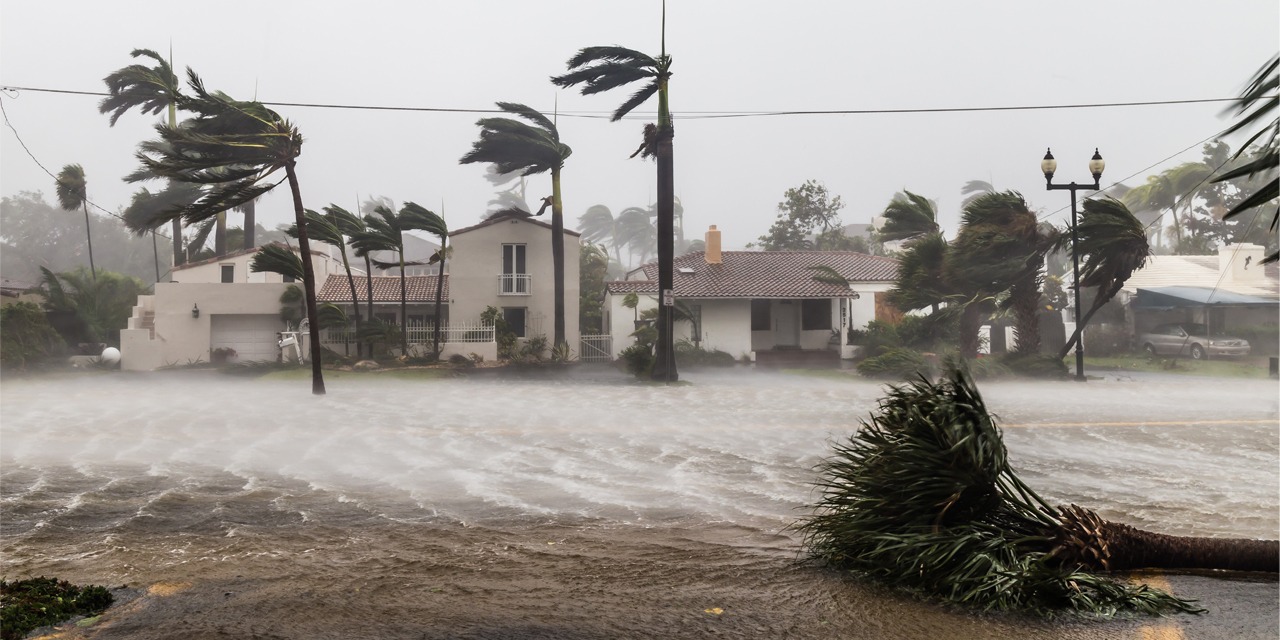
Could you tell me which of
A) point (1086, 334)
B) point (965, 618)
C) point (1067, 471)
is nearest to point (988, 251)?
point (1086, 334)

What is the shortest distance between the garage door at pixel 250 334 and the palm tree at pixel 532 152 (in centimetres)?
623

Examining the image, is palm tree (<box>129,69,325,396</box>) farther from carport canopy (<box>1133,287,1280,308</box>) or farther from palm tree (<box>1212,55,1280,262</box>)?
carport canopy (<box>1133,287,1280,308</box>)

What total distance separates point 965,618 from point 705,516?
121 inches

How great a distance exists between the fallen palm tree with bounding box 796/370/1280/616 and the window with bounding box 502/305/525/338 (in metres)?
17.8

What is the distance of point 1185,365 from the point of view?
20.9m

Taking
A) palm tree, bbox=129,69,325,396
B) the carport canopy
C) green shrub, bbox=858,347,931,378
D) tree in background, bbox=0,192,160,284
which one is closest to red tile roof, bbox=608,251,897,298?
green shrub, bbox=858,347,931,378

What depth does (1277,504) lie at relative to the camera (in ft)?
24.1

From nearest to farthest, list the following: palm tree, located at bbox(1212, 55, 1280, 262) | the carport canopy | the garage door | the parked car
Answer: palm tree, located at bbox(1212, 55, 1280, 262), the garage door, the parked car, the carport canopy

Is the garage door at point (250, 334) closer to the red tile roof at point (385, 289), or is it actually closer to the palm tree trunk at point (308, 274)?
the red tile roof at point (385, 289)

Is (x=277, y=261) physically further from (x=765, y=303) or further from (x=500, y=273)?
(x=765, y=303)

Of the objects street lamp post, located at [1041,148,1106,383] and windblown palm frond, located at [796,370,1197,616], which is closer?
windblown palm frond, located at [796,370,1197,616]

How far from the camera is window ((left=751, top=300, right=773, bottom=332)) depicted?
80.9ft

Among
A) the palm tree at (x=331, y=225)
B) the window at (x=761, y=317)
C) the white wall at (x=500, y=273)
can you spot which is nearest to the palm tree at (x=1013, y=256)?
the window at (x=761, y=317)

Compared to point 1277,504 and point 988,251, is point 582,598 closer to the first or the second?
point 1277,504
